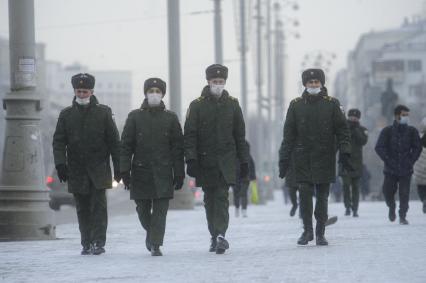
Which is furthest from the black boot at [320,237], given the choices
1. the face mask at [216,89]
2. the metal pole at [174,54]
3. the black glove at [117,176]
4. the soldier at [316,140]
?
the metal pole at [174,54]

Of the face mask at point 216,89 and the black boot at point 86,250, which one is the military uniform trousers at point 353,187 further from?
the black boot at point 86,250

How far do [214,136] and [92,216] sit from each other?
156cm

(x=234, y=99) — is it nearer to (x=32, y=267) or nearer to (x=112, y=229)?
(x=32, y=267)

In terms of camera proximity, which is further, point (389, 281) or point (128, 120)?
point (128, 120)

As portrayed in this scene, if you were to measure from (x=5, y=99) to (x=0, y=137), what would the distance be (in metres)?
53.6

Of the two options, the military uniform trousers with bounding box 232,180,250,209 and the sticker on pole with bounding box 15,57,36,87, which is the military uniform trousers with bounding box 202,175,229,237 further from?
the military uniform trousers with bounding box 232,180,250,209

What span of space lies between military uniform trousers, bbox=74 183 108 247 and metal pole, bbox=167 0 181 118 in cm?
1831

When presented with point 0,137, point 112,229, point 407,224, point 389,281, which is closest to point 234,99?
point 389,281

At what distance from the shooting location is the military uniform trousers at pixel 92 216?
13547mm

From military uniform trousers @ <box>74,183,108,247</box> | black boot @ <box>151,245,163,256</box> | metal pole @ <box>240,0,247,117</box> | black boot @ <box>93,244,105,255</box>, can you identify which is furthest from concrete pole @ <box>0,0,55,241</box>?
metal pole @ <box>240,0,247,117</box>

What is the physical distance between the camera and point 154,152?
1321cm

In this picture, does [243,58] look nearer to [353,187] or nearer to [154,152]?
[353,187]

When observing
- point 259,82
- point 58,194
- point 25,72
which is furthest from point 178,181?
point 259,82

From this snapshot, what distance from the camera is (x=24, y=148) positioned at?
16.9 metres
